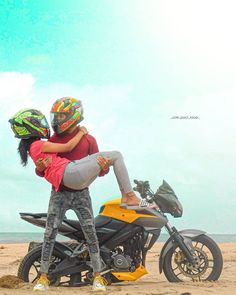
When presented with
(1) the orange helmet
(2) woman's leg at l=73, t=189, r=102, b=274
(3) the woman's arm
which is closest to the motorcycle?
(2) woman's leg at l=73, t=189, r=102, b=274

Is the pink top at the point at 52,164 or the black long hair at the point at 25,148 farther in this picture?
the black long hair at the point at 25,148

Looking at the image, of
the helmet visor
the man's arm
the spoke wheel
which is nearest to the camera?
the helmet visor

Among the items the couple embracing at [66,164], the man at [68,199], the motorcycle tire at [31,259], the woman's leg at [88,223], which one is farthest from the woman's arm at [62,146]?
the motorcycle tire at [31,259]

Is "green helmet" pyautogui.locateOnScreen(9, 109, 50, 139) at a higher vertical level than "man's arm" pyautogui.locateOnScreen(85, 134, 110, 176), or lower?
higher

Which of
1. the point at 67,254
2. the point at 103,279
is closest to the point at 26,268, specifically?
the point at 67,254

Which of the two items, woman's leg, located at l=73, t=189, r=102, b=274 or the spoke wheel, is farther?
the spoke wheel

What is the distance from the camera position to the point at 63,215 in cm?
600

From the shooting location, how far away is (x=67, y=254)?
6398 millimetres

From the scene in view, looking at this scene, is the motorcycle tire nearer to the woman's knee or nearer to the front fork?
the front fork

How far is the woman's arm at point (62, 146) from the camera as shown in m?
5.75

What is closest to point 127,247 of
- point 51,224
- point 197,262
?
point 197,262

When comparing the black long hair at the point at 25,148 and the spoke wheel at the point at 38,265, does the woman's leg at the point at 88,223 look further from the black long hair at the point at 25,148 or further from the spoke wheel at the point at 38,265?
the black long hair at the point at 25,148

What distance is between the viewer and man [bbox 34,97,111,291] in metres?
5.92

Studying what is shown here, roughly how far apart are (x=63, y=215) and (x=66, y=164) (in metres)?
0.60
